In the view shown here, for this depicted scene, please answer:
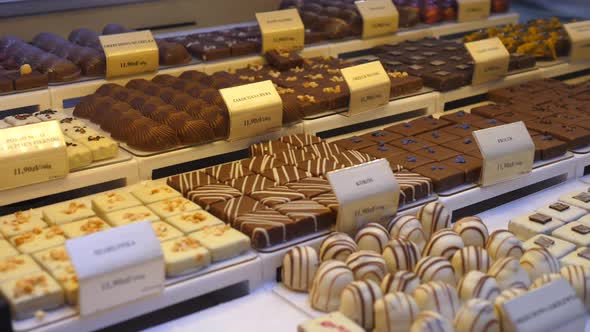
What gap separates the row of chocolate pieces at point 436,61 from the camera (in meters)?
4.08

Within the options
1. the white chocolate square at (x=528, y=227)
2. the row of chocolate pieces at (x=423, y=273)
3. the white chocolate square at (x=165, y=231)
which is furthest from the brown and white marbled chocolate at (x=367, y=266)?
the white chocolate square at (x=528, y=227)

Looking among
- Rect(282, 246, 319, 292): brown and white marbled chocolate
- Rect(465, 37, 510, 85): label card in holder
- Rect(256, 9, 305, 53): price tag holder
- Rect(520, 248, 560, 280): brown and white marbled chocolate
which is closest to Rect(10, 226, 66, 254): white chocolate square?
Rect(282, 246, 319, 292): brown and white marbled chocolate

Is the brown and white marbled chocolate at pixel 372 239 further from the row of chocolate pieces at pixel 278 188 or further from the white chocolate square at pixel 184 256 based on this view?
the white chocolate square at pixel 184 256

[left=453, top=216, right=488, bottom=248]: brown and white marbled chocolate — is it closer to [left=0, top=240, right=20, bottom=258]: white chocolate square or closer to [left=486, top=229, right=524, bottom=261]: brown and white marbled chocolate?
[left=486, top=229, right=524, bottom=261]: brown and white marbled chocolate

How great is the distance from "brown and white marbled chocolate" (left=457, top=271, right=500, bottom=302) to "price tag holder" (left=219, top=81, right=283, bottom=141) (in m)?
1.37

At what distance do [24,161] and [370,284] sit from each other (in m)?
1.39

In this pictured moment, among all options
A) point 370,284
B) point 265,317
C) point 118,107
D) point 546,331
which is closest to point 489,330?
point 546,331

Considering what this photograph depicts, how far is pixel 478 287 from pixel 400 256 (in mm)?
281

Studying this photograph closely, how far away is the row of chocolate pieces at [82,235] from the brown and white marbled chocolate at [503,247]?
2.63 ft

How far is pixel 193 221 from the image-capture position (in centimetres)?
257

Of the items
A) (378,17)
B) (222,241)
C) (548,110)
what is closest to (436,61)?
(378,17)

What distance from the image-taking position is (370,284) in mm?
2180

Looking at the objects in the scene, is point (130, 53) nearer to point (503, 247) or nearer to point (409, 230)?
point (409, 230)

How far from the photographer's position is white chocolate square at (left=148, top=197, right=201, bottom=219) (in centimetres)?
263
